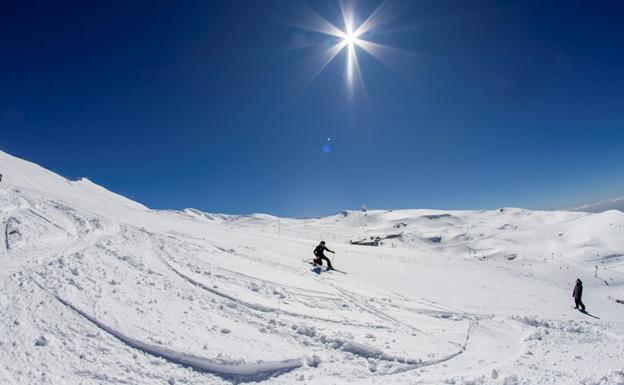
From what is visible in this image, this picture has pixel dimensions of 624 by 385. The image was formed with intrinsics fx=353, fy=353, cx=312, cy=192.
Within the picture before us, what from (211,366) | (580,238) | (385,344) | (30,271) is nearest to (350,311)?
(385,344)

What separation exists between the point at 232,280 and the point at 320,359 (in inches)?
230

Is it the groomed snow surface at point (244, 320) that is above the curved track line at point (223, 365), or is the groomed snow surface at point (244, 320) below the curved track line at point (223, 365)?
above

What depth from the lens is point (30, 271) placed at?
9.52m

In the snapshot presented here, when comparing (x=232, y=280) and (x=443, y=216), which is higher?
(x=443, y=216)

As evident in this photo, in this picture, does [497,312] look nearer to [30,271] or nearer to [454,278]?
[454,278]

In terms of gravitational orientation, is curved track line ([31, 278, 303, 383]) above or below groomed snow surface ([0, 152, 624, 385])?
below

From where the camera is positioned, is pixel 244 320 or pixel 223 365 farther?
pixel 244 320

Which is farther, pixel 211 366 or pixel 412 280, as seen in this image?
pixel 412 280

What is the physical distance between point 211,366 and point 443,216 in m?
147

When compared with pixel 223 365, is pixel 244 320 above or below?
above

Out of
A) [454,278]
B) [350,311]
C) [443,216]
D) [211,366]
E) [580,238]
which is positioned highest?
[443,216]

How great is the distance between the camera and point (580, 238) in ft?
232

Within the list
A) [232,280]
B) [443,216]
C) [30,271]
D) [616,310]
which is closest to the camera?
[30,271]

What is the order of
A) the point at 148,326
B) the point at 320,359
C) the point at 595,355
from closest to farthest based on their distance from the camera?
the point at 320,359, the point at 148,326, the point at 595,355
